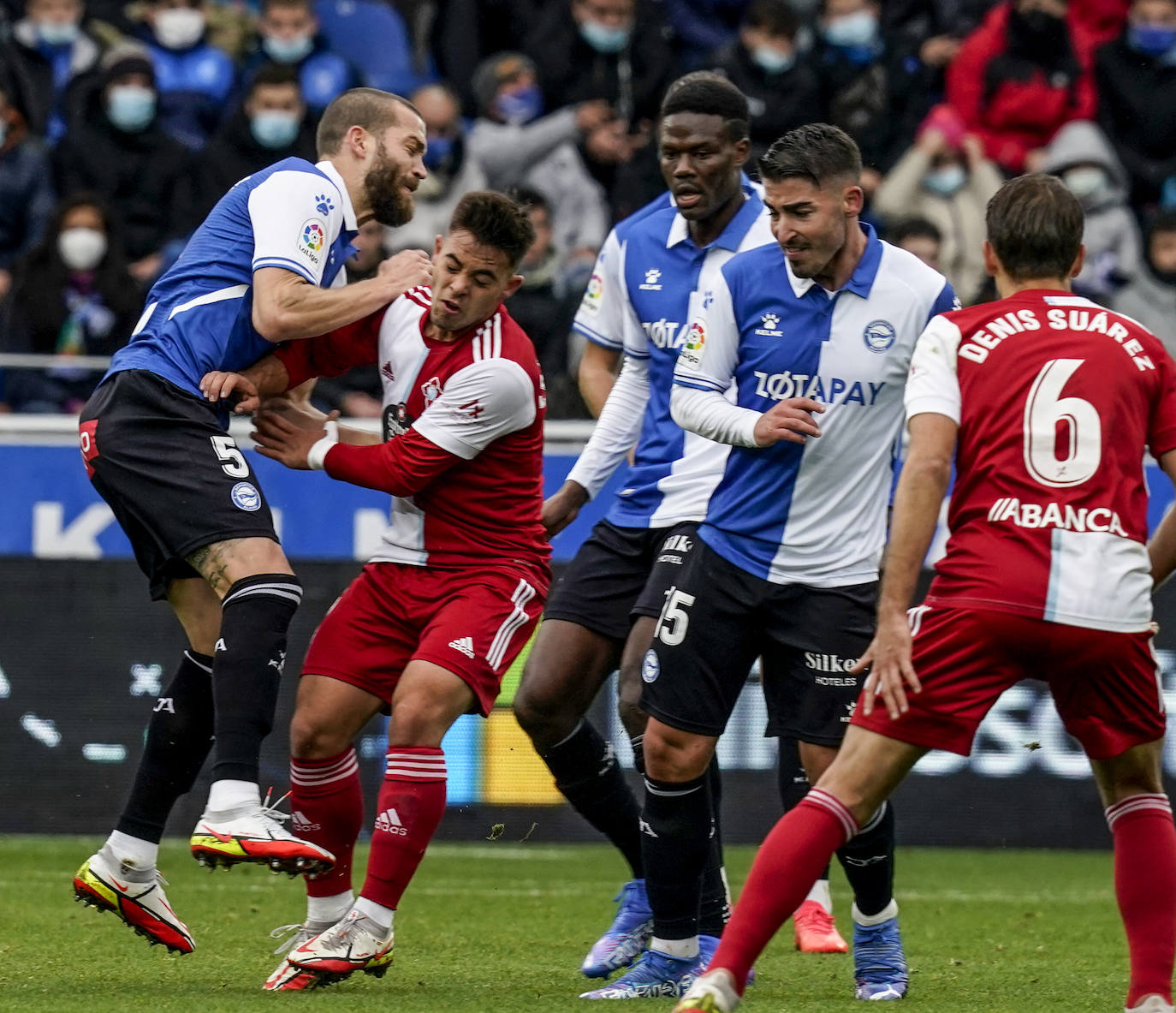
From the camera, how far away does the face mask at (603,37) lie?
522 inches

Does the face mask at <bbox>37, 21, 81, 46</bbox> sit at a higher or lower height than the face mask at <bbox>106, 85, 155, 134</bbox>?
higher

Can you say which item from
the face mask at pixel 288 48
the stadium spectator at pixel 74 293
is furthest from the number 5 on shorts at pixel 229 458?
the face mask at pixel 288 48

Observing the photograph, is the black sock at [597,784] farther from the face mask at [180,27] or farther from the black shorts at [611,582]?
the face mask at [180,27]

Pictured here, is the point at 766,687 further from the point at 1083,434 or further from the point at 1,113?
the point at 1,113

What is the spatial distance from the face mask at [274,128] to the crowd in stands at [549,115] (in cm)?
2

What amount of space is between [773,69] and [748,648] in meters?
8.10

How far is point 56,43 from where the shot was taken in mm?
13312

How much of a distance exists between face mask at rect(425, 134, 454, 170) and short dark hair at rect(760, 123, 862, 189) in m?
6.98

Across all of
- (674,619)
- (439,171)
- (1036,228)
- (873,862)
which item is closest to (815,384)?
(674,619)

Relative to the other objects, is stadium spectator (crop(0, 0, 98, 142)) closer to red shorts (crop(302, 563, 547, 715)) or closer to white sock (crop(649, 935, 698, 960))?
red shorts (crop(302, 563, 547, 715))

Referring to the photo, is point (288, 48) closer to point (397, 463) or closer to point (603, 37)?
point (603, 37)

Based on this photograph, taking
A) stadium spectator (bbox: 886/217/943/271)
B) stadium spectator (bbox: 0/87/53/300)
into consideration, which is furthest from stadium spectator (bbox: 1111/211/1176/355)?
stadium spectator (bbox: 0/87/53/300)

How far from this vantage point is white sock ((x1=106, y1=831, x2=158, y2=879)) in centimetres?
563

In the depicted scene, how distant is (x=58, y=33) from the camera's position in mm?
13266
